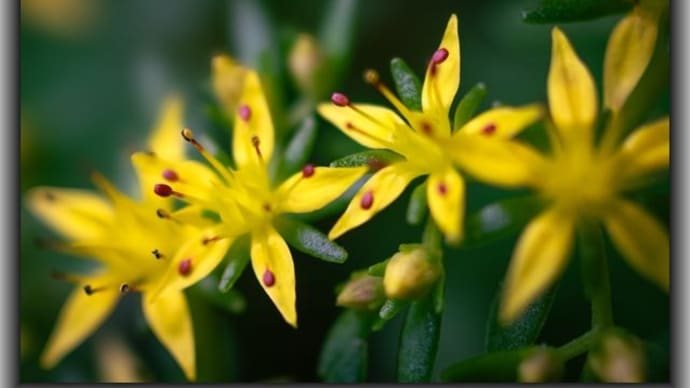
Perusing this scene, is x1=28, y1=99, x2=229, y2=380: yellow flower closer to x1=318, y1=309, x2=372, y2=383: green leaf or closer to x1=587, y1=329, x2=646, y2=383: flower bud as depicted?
x1=318, y1=309, x2=372, y2=383: green leaf

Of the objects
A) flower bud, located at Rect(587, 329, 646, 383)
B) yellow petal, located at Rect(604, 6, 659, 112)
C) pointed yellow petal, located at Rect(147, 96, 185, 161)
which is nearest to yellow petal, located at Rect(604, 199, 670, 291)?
flower bud, located at Rect(587, 329, 646, 383)

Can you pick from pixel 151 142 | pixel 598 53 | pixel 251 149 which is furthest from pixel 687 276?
pixel 151 142

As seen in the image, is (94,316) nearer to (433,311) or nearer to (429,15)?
(433,311)

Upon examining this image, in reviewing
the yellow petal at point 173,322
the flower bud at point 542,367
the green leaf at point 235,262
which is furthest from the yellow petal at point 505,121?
the yellow petal at point 173,322

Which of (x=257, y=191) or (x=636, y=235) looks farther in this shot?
(x=257, y=191)

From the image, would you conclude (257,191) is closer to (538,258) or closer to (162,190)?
(162,190)

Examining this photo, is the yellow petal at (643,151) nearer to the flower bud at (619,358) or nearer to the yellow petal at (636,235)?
the yellow petal at (636,235)

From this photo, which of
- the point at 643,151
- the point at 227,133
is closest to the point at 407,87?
the point at 643,151
